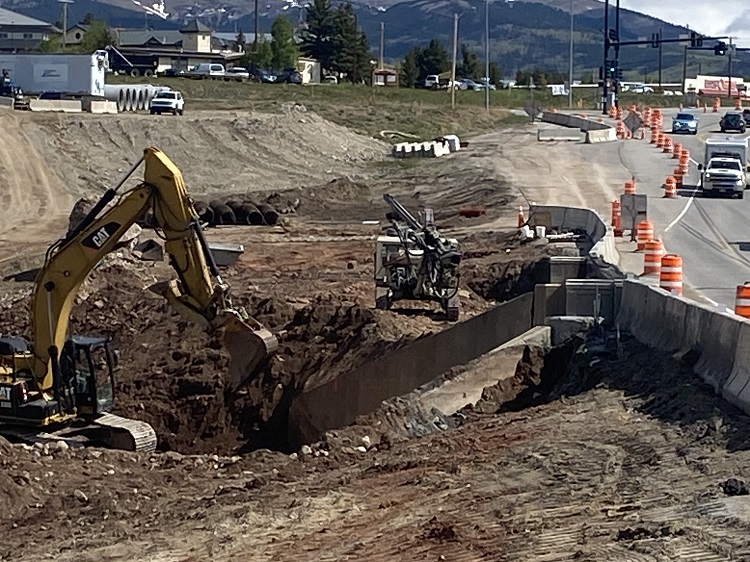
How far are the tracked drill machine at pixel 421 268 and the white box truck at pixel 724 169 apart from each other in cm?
2491

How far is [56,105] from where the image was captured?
69.3 meters

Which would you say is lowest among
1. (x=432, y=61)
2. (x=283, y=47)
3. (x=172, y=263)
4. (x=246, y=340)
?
(x=246, y=340)

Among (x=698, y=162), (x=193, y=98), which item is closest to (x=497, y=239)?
(x=698, y=162)

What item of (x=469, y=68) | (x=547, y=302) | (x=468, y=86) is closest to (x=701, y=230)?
(x=547, y=302)

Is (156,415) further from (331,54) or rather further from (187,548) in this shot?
(331,54)

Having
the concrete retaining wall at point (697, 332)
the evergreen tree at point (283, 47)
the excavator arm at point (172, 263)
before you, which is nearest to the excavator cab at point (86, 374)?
the excavator arm at point (172, 263)

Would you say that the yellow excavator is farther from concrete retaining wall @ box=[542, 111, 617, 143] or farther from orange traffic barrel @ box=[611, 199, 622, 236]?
concrete retaining wall @ box=[542, 111, 617, 143]

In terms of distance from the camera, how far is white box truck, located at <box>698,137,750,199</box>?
48.9m

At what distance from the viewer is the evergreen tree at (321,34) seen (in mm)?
138500

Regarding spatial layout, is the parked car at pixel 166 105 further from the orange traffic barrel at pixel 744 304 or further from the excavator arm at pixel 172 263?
the orange traffic barrel at pixel 744 304

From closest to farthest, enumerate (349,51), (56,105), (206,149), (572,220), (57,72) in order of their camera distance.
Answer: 1. (572,220)
2. (206,149)
3. (56,105)
4. (57,72)
5. (349,51)

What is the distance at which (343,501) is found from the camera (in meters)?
12.7

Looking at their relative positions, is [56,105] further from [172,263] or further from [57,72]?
[172,263]

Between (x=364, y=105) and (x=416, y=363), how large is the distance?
232ft
